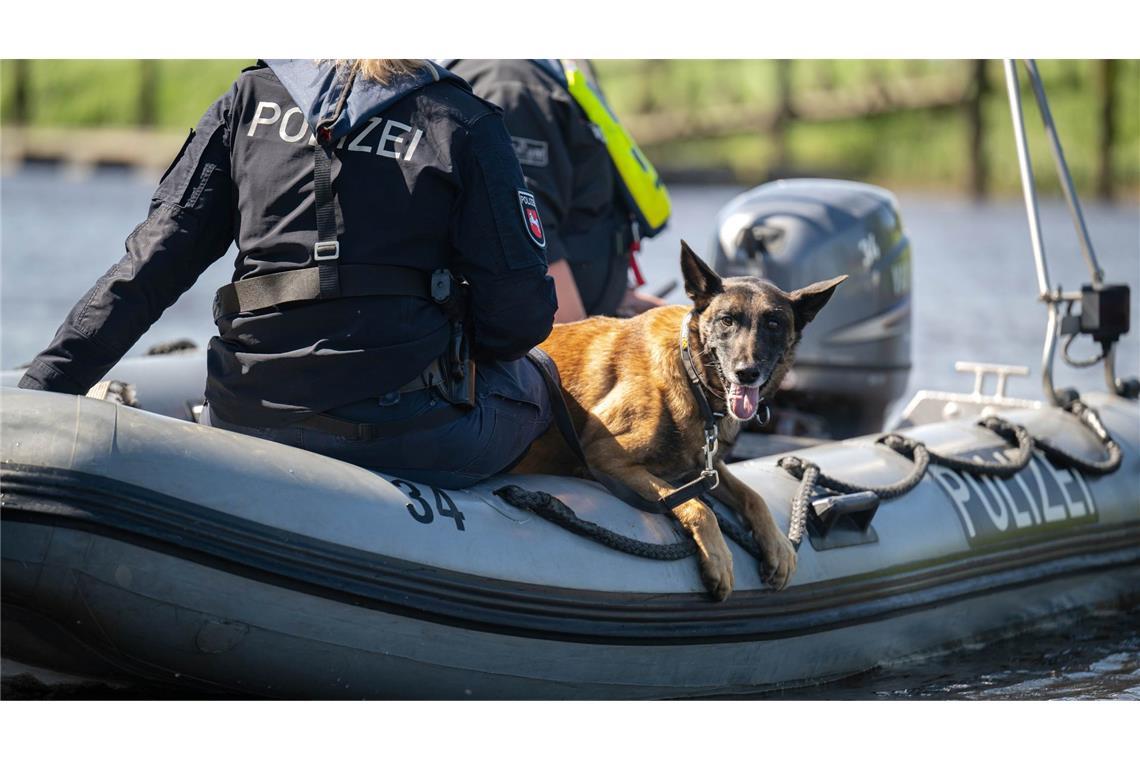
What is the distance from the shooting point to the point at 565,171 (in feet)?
15.0

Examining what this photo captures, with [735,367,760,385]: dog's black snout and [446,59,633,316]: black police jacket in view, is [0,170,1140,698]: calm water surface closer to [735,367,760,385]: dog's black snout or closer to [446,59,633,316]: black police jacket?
[735,367,760,385]: dog's black snout

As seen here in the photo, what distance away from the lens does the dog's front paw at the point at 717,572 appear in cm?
351

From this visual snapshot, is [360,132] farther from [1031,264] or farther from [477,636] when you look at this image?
[1031,264]

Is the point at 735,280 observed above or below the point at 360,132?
below

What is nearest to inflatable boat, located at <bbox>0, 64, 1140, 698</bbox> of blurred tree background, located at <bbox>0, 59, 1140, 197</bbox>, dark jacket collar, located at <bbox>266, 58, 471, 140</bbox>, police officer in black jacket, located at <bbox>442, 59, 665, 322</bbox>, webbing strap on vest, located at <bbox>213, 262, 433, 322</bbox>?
webbing strap on vest, located at <bbox>213, 262, 433, 322</bbox>

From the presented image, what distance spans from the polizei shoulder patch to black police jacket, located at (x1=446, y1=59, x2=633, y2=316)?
131 cm

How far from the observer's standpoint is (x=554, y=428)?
369 cm

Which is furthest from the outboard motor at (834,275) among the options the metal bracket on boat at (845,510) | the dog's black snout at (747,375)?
the dog's black snout at (747,375)

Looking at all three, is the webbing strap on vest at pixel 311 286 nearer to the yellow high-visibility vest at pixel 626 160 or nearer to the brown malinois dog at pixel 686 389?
the brown malinois dog at pixel 686 389

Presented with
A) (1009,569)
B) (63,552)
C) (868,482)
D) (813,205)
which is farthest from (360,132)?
(813,205)

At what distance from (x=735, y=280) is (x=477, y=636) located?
1.13m

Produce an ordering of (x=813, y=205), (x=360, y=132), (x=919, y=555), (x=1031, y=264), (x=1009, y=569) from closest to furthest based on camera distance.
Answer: (x=360, y=132), (x=919, y=555), (x=1009, y=569), (x=813, y=205), (x=1031, y=264)

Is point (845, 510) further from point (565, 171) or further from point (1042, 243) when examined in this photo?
point (1042, 243)
